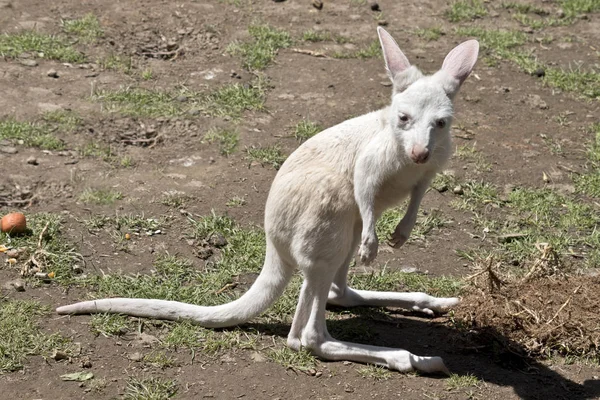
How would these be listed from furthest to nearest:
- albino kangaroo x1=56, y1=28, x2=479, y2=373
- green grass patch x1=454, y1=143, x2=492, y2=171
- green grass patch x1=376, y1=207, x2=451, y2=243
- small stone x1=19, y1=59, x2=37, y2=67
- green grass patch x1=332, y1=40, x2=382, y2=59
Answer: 1. green grass patch x1=332, y1=40, x2=382, y2=59
2. small stone x1=19, y1=59, x2=37, y2=67
3. green grass patch x1=454, y1=143, x2=492, y2=171
4. green grass patch x1=376, y1=207, x2=451, y2=243
5. albino kangaroo x1=56, y1=28, x2=479, y2=373

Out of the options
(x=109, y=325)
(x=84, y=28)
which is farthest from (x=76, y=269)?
(x=84, y=28)

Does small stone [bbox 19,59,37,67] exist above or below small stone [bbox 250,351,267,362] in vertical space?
above

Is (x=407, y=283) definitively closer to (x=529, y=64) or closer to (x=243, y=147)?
(x=243, y=147)

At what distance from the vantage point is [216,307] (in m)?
4.29

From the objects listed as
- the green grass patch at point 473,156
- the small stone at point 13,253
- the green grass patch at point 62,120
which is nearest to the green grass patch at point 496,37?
the green grass patch at point 473,156

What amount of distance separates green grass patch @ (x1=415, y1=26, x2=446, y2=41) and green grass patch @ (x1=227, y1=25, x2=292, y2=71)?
1.13 m

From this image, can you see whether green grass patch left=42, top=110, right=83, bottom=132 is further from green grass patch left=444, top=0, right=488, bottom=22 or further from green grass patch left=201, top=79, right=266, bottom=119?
green grass patch left=444, top=0, right=488, bottom=22

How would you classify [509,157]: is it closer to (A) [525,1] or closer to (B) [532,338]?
(B) [532,338]

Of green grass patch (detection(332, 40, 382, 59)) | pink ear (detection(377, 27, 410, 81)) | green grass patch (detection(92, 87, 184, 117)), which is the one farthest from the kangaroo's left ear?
green grass patch (detection(332, 40, 382, 59))

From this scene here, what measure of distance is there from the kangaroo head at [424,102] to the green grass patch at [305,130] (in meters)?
2.09

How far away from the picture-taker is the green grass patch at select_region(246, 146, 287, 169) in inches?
229

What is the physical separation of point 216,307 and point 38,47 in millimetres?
3368

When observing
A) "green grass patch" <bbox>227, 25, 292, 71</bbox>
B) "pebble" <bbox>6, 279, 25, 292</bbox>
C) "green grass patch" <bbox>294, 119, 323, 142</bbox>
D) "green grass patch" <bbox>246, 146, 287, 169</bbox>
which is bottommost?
"pebble" <bbox>6, 279, 25, 292</bbox>

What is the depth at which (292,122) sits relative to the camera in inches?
247
